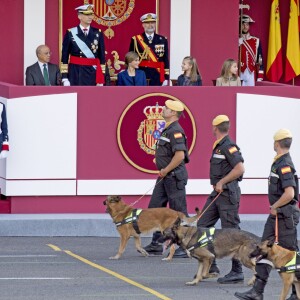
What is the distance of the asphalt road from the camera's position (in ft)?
44.9

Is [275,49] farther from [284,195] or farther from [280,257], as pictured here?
[280,257]

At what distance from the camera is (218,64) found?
74.4ft

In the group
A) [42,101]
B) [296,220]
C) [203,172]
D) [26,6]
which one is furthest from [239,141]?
[296,220]

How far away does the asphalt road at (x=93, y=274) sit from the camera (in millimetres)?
13680

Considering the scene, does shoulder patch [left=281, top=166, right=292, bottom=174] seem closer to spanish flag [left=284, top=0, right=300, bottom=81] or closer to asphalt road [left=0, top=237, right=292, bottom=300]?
asphalt road [left=0, top=237, right=292, bottom=300]

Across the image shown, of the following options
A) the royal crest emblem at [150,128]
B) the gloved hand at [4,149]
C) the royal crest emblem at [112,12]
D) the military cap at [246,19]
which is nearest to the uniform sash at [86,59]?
the royal crest emblem at [150,128]

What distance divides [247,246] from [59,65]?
8.38 metres

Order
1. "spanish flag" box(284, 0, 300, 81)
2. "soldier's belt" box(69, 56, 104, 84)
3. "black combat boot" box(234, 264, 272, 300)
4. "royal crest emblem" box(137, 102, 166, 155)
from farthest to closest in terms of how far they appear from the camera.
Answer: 1. "spanish flag" box(284, 0, 300, 81)
2. "soldier's belt" box(69, 56, 104, 84)
3. "royal crest emblem" box(137, 102, 166, 155)
4. "black combat boot" box(234, 264, 272, 300)

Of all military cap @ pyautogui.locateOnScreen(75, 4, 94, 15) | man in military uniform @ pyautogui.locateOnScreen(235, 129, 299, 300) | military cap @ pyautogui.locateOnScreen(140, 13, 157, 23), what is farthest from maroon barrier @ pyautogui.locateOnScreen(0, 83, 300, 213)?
man in military uniform @ pyautogui.locateOnScreen(235, 129, 299, 300)

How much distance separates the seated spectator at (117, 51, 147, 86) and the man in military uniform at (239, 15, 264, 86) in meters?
3.79

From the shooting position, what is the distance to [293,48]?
2489 centimetres

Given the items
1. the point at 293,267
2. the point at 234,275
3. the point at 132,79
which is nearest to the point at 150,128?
the point at 132,79

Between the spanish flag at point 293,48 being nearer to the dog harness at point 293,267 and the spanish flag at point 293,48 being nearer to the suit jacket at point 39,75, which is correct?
the suit jacket at point 39,75

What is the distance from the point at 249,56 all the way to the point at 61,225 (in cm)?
643
